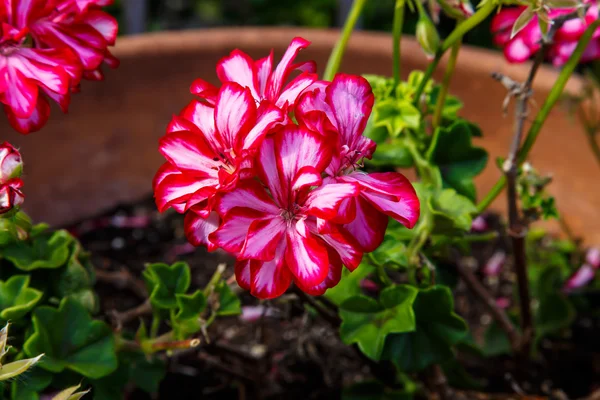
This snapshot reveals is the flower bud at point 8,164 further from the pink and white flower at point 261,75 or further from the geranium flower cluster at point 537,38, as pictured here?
the geranium flower cluster at point 537,38

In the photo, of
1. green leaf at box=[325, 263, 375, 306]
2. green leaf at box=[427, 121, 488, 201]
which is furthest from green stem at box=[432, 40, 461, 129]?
green leaf at box=[325, 263, 375, 306]

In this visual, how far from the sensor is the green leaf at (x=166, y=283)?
653mm

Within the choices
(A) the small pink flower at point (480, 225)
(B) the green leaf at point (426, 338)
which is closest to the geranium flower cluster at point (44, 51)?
(B) the green leaf at point (426, 338)

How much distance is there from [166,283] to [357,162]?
0.26 metres

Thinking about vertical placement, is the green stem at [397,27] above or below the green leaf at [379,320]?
above

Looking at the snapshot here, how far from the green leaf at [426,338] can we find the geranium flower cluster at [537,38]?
0.87 feet

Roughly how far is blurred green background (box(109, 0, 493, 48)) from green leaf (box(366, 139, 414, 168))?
1.27 m

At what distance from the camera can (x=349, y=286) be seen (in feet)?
2.27

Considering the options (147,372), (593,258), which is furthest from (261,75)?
(593,258)

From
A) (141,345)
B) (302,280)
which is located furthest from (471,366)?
(302,280)

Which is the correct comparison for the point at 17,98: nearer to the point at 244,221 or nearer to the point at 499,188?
the point at 244,221

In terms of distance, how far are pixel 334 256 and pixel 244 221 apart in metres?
0.06

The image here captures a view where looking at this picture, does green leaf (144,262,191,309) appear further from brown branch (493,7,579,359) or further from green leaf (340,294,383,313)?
brown branch (493,7,579,359)

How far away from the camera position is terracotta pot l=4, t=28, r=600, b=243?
1.13 metres
